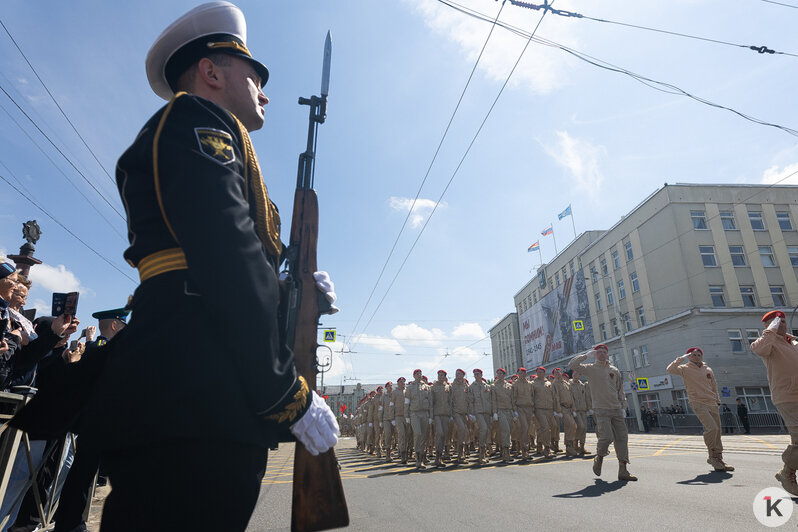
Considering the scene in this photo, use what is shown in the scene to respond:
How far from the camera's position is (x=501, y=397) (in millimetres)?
12141

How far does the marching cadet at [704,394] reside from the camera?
699 centimetres

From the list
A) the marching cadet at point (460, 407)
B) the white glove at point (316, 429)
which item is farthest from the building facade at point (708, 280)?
the white glove at point (316, 429)

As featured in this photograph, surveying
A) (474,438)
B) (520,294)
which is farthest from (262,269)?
(520,294)

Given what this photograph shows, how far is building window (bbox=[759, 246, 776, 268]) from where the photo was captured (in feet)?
101

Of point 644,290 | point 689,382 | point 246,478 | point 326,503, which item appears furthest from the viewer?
point 644,290

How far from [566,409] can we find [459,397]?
3.10m

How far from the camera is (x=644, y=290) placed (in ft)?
112

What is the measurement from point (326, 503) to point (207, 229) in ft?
2.94

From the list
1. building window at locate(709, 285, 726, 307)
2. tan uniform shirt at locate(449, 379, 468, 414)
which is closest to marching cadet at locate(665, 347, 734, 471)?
tan uniform shirt at locate(449, 379, 468, 414)

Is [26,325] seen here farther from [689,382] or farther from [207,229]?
[689,382]

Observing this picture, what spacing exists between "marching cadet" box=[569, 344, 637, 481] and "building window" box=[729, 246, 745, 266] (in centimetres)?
2968

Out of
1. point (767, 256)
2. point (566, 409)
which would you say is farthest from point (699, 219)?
point (566, 409)

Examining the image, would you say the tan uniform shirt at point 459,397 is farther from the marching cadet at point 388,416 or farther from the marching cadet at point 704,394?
the marching cadet at point 704,394

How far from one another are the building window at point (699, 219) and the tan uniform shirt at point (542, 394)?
25.6 m
